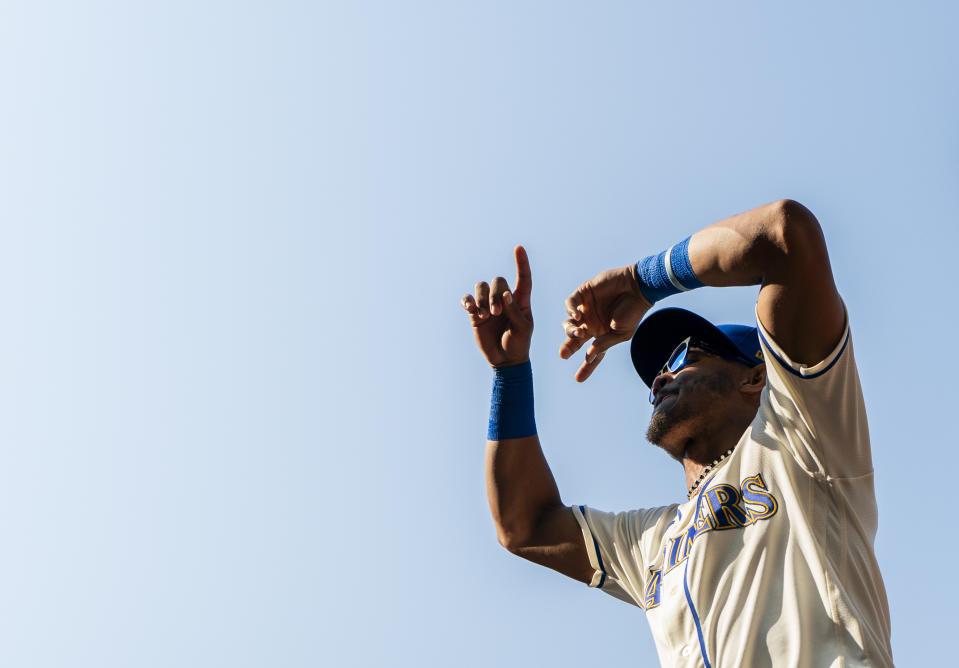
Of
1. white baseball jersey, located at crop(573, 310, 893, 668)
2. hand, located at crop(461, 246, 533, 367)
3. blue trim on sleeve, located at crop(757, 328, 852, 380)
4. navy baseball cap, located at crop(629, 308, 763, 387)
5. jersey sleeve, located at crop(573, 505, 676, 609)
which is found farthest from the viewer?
navy baseball cap, located at crop(629, 308, 763, 387)

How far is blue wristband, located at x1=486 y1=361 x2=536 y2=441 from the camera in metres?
5.12

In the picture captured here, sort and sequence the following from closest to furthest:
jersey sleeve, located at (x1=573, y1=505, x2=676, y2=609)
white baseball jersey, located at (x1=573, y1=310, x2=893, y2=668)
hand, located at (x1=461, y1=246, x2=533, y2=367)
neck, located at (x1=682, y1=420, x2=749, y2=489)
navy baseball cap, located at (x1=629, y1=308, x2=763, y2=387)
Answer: white baseball jersey, located at (x1=573, y1=310, x2=893, y2=668) < jersey sleeve, located at (x1=573, y1=505, x2=676, y2=609) < neck, located at (x1=682, y1=420, x2=749, y2=489) < hand, located at (x1=461, y1=246, x2=533, y2=367) < navy baseball cap, located at (x1=629, y1=308, x2=763, y2=387)

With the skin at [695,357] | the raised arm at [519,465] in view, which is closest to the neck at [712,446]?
the skin at [695,357]

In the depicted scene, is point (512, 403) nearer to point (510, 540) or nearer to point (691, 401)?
point (510, 540)

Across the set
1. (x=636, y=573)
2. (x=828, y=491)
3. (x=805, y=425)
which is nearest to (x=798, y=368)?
(x=805, y=425)

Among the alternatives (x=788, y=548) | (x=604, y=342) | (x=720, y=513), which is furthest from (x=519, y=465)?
(x=788, y=548)

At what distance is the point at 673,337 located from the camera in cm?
528

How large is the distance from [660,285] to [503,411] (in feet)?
4.42

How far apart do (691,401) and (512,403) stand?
3.10ft

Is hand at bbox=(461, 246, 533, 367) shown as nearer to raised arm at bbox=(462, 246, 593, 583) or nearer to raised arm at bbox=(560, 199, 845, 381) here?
raised arm at bbox=(462, 246, 593, 583)

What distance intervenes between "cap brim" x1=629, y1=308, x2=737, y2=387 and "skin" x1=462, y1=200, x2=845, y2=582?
0.15 m

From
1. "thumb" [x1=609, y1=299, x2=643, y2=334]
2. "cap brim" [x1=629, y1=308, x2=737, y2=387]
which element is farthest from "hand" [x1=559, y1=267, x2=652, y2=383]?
"cap brim" [x1=629, y1=308, x2=737, y2=387]

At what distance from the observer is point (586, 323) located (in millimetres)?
4340

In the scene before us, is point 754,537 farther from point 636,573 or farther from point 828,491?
point 636,573
